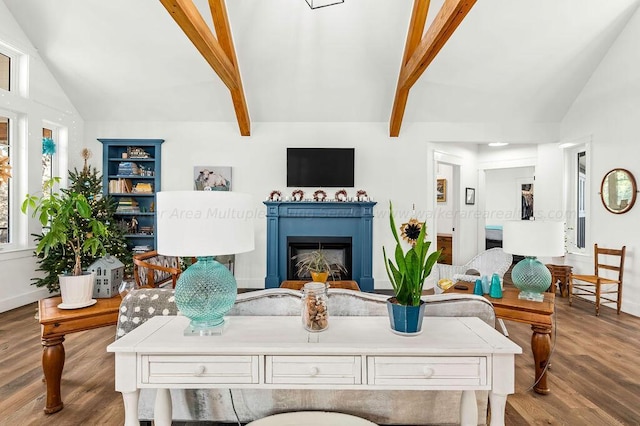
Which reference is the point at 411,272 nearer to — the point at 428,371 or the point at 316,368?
the point at 428,371

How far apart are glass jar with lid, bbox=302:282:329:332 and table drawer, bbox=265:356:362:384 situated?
0.51 ft

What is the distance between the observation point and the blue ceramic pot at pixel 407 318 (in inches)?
50.4

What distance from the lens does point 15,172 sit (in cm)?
396

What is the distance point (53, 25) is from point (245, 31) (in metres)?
2.24

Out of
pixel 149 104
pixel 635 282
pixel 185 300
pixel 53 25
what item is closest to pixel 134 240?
pixel 149 104

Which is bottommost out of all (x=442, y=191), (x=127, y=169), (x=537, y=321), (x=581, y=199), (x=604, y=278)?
(x=604, y=278)

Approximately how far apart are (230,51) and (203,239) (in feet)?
10.6

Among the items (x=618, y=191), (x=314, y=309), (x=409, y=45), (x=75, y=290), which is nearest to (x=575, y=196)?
(x=618, y=191)

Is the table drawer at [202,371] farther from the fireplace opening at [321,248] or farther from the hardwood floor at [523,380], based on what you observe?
the fireplace opening at [321,248]

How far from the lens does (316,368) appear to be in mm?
1186

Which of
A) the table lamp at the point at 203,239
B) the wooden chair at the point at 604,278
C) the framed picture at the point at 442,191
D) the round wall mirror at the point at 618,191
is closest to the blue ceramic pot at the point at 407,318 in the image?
the table lamp at the point at 203,239

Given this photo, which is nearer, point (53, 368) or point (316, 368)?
point (316, 368)

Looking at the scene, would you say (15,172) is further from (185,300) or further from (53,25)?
(185,300)

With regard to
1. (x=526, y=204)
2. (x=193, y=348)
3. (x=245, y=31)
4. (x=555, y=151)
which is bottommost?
(x=193, y=348)
